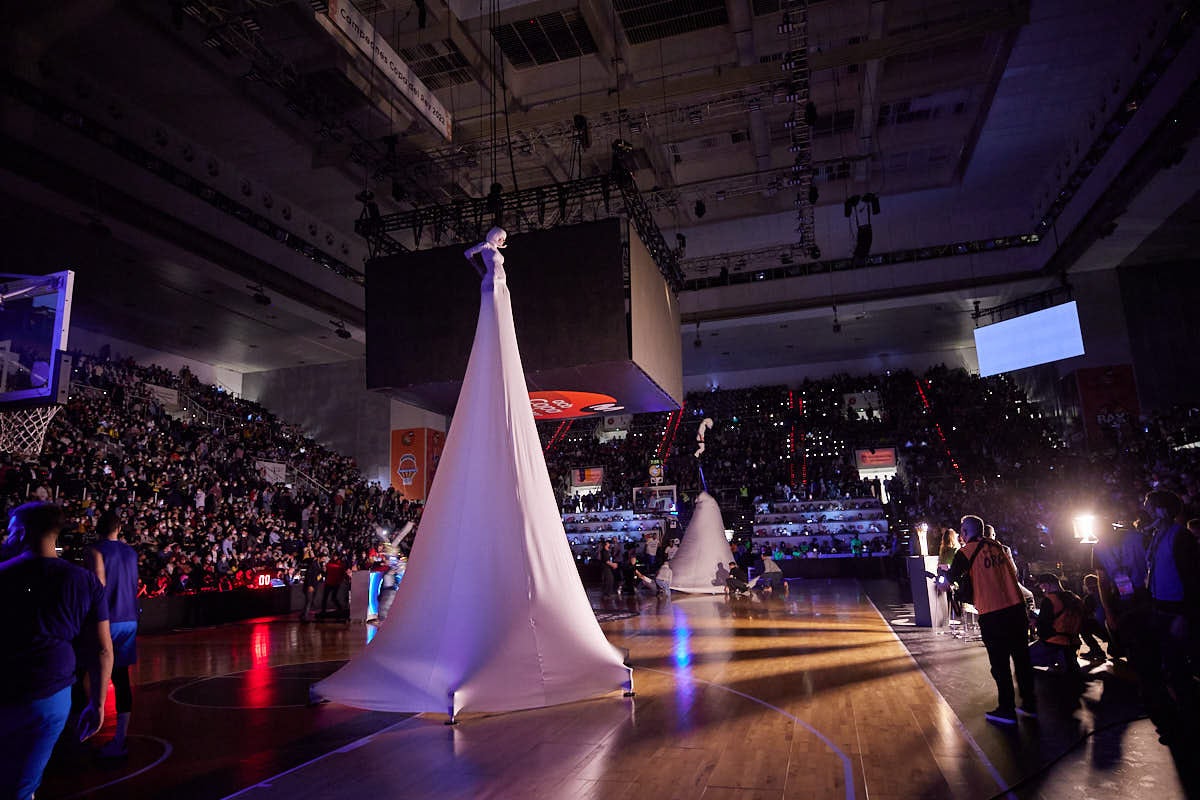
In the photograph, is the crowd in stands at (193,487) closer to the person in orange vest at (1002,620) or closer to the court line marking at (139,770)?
the court line marking at (139,770)

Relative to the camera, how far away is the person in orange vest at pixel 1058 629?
237 inches

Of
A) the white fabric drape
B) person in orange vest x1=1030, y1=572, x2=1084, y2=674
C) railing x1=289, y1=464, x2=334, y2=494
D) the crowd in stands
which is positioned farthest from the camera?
railing x1=289, y1=464, x2=334, y2=494

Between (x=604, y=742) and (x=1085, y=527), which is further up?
(x=1085, y=527)

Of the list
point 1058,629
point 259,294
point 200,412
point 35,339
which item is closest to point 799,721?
point 1058,629

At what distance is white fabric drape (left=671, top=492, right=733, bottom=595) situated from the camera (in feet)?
49.8

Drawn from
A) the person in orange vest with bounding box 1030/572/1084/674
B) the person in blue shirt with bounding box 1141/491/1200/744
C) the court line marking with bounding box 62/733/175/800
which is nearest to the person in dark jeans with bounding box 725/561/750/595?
the person in orange vest with bounding box 1030/572/1084/674

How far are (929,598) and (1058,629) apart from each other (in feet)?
10.0

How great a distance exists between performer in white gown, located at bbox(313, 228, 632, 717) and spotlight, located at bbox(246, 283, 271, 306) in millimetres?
15422

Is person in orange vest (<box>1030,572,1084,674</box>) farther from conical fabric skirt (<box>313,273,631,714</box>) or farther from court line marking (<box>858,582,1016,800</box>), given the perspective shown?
conical fabric skirt (<box>313,273,631,714</box>)

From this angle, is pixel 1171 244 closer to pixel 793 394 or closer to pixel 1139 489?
pixel 1139 489

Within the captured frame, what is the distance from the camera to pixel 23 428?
374 inches

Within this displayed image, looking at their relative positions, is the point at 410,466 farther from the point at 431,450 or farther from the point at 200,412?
the point at 200,412

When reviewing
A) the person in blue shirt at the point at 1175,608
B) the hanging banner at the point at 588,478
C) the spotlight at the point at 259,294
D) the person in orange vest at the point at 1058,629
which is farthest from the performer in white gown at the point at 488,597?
the hanging banner at the point at 588,478

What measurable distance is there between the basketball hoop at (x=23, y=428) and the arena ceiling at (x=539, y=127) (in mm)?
5825
